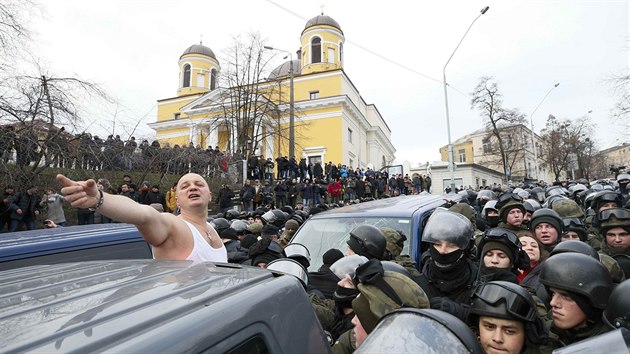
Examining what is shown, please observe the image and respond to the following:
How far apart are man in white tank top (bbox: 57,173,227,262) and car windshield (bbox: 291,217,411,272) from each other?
6.31 feet

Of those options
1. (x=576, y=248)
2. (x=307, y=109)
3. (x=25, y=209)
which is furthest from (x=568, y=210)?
(x=307, y=109)

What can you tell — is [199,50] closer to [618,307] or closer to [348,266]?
[348,266]

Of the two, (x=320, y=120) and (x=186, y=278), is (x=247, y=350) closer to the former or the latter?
(x=186, y=278)

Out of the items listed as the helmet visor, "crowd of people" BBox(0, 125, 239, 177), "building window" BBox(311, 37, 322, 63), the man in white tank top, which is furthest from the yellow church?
the man in white tank top

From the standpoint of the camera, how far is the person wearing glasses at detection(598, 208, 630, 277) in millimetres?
4289

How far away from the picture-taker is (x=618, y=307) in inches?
87.6

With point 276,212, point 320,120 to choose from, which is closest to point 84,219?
point 276,212

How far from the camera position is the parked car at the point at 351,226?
14.7 feet

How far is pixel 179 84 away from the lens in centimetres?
5484

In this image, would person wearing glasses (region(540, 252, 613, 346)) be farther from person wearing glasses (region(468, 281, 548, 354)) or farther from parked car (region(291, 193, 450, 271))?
parked car (region(291, 193, 450, 271))

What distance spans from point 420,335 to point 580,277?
1.78m

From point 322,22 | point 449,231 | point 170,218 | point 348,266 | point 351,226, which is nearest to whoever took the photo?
point 170,218

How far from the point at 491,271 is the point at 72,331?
3.21 metres

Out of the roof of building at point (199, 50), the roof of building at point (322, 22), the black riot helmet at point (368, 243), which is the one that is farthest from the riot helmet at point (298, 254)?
the roof of building at point (199, 50)
